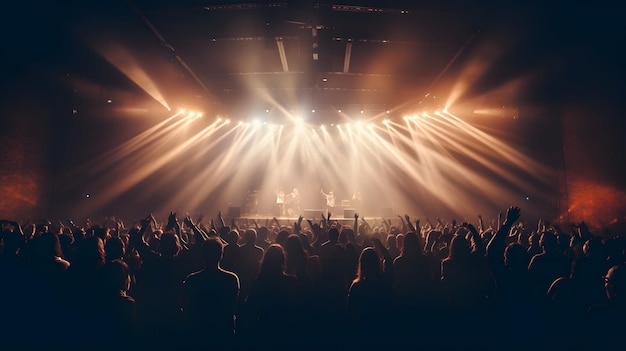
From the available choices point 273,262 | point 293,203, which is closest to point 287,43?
point 273,262

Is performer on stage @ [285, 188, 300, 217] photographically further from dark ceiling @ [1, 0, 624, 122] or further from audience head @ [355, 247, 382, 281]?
audience head @ [355, 247, 382, 281]

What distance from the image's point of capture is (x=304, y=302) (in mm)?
3320

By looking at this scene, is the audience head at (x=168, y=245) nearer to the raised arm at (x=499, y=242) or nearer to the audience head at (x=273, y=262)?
the audience head at (x=273, y=262)

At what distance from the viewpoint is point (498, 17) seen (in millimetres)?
7871

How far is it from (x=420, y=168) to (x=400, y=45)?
10.0 metres

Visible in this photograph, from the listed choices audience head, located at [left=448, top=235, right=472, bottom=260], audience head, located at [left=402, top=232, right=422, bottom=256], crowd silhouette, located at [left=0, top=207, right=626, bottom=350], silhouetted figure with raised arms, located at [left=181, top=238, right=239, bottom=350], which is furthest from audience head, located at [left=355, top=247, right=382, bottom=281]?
silhouetted figure with raised arms, located at [left=181, top=238, right=239, bottom=350]

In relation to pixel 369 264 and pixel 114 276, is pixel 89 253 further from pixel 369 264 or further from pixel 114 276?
pixel 369 264

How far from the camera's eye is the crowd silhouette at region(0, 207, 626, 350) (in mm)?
2787

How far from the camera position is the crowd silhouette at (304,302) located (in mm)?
2787

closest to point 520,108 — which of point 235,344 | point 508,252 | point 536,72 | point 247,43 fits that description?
point 536,72

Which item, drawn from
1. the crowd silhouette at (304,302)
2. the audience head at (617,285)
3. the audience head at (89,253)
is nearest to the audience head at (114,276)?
the crowd silhouette at (304,302)

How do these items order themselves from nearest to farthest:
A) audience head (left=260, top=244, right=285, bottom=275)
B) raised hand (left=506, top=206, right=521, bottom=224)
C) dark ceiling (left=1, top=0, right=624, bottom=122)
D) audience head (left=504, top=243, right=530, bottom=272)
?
1. audience head (left=260, top=244, right=285, bottom=275)
2. audience head (left=504, top=243, right=530, bottom=272)
3. raised hand (left=506, top=206, right=521, bottom=224)
4. dark ceiling (left=1, top=0, right=624, bottom=122)

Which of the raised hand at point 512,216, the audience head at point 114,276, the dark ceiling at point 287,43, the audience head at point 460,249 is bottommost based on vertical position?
the audience head at point 114,276

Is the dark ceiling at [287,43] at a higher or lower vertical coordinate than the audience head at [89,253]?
higher
